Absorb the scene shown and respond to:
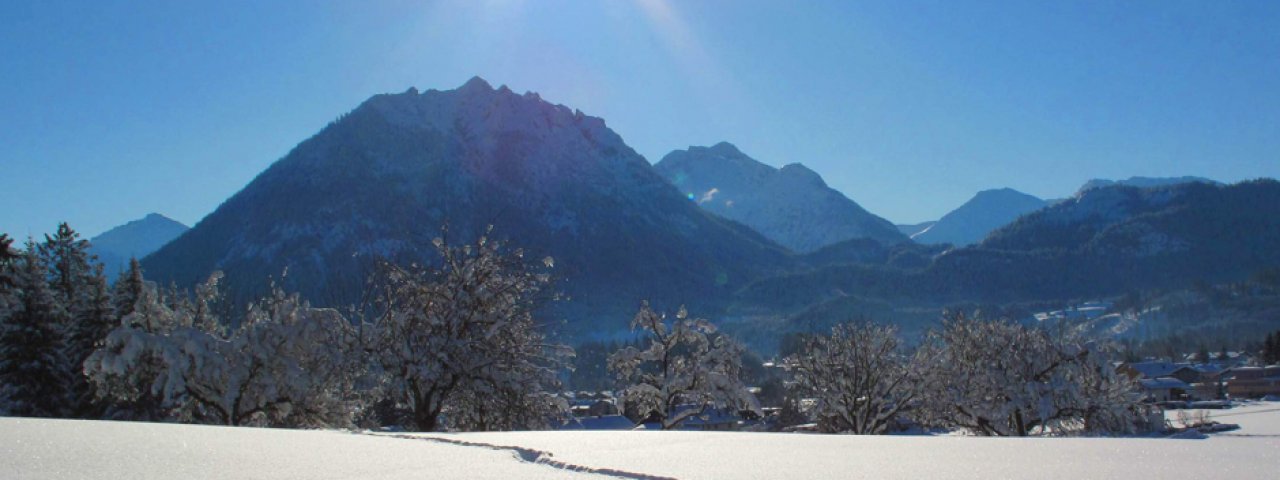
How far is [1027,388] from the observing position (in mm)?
24422

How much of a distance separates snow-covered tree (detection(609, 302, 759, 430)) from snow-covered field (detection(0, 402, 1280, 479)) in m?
12.3

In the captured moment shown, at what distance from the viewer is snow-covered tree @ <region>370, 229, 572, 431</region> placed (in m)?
16.0

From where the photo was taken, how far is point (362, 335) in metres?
16.3

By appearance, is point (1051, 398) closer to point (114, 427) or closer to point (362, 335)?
point (362, 335)

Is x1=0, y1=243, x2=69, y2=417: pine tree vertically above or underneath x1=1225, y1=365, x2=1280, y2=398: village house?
above

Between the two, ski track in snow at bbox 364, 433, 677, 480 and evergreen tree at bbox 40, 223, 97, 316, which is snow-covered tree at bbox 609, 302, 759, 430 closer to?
ski track in snow at bbox 364, 433, 677, 480

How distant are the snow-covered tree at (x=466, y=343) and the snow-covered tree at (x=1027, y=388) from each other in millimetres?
14559

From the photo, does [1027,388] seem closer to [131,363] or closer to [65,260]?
[131,363]

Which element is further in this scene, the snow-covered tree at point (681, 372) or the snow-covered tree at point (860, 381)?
the snow-covered tree at point (860, 381)

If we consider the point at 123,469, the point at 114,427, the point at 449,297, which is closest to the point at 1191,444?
the point at 123,469

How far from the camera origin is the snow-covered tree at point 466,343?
16.0 m

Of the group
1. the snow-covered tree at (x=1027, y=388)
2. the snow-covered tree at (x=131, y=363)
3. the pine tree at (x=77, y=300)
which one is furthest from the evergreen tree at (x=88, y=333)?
the snow-covered tree at (x=1027, y=388)

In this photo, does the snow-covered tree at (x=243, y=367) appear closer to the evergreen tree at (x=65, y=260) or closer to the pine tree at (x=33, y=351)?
the pine tree at (x=33, y=351)

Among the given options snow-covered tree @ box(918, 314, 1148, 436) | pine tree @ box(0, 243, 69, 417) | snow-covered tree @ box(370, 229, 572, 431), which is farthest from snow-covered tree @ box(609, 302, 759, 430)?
pine tree @ box(0, 243, 69, 417)
